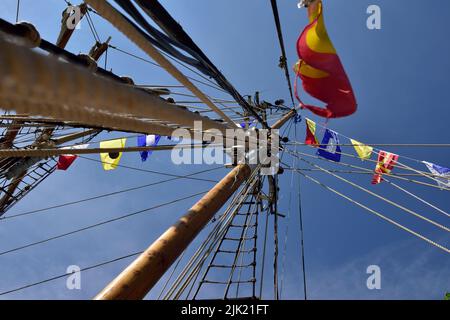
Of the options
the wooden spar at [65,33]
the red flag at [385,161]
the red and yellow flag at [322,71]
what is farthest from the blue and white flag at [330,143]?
the wooden spar at [65,33]

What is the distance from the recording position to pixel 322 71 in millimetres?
4648

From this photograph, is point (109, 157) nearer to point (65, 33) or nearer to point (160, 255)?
point (65, 33)

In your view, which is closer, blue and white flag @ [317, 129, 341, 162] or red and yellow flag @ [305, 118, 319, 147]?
blue and white flag @ [317, 129, 341, 162]

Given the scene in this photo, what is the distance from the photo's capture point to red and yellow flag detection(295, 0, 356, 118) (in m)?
4.41

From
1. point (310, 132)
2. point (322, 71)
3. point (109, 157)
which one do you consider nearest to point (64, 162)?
point (109, 157)

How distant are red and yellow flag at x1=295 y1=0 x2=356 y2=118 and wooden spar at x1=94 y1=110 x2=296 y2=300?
217cm

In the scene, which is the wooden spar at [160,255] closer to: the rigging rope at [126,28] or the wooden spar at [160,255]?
the wooden spar at [160,255]

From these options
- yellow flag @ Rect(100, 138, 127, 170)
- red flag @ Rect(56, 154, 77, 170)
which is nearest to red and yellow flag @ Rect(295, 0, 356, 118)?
yellow flag @ Rect(100, 138, 127, 170)

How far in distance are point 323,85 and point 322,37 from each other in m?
0.69

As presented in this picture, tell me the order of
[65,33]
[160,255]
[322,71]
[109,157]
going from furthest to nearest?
[109,157] → [65,33] → [322,71] → [160,255]

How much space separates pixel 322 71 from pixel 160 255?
11.7ft

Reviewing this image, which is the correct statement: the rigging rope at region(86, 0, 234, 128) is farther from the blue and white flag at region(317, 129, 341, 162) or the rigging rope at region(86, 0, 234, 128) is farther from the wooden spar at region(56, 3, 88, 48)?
the blue and white flag at region(317, 129, 341, 162)
